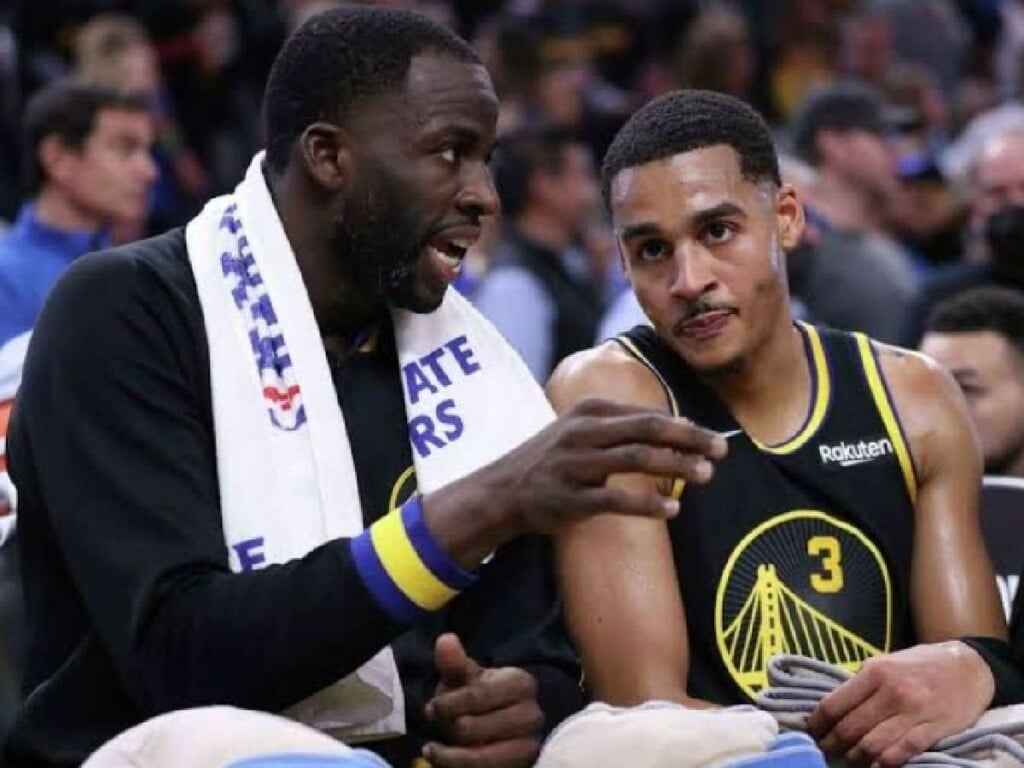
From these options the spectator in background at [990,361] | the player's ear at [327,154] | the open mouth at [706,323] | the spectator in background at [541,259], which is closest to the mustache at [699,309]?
the open mouth at [706,323]

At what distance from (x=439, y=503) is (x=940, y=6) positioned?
10.2 metres

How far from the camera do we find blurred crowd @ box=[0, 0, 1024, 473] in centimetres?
743

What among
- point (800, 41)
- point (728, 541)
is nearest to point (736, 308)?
point (728, 541)

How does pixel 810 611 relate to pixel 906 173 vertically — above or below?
below

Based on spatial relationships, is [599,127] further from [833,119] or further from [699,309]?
[699,309]

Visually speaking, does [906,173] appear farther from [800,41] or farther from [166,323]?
[166,323]

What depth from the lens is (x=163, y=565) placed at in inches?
130

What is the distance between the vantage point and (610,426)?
115 inches

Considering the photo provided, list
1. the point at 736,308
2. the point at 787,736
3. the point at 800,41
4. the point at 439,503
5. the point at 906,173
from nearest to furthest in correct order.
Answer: the point at 787,736 < the point at 439,503 < the point at 736,308 < the point at 906,173 < the point at 800,41

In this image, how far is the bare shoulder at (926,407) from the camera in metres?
3.83

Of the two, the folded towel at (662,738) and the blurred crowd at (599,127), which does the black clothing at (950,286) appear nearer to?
the blurred crowd at (599,127)

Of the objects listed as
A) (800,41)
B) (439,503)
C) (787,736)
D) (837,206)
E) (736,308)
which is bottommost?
(787,736)

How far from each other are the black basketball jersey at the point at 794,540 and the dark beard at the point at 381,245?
442 mm

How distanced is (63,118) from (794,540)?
435cm
